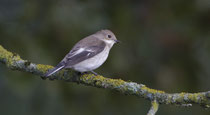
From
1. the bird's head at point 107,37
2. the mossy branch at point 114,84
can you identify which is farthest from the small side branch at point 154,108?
the bird's head at point 107,37

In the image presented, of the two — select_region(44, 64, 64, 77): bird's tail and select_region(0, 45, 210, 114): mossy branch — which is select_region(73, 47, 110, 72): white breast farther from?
select_region(44, 64, 64, 77): bird's tail

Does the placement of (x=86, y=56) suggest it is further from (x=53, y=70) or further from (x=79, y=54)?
(x=53, y=70)

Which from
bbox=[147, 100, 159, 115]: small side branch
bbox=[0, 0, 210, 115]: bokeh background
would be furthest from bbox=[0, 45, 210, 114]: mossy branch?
bbox=[0, 0, 210, 115]: bokeh background

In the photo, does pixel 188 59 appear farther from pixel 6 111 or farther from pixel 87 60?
pixel 6 111

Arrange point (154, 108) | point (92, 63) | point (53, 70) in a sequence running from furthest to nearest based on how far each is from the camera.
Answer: point (92, 63)
point (53, 70)
point (154, 108)

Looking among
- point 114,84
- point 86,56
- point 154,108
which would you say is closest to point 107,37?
point 86,56

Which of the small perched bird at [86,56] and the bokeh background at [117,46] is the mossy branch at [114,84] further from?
the bokeh background at [117,46]
